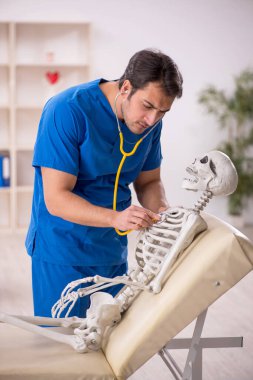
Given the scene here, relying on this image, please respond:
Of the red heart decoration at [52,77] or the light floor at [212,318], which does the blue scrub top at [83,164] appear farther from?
the red heart decoration at [52,77]

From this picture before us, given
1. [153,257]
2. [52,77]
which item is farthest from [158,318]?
[52,77]

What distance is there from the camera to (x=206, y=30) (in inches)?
227

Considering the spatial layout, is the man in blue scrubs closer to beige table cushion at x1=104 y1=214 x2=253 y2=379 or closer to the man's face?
the man's face

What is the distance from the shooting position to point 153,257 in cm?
165

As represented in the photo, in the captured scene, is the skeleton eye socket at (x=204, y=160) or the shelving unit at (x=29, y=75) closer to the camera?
the skeleton eye socket at (x=204, y=160)

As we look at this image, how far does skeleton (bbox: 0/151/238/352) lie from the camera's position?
61.4 inches

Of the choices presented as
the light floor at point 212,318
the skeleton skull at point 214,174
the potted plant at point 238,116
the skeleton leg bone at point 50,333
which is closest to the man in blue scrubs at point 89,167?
the skeleton skull at point 214,174

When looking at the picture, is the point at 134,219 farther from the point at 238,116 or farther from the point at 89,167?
the point at 238,116

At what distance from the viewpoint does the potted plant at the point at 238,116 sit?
564 cm

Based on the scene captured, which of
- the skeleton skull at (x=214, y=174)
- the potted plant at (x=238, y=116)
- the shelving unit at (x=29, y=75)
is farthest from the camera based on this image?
the potted plant at (x=238, y=116)

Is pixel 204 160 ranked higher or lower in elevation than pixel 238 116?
higher

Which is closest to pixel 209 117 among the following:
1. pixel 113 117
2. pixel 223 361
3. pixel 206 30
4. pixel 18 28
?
pixel 206 30

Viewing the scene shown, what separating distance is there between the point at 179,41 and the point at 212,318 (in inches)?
118

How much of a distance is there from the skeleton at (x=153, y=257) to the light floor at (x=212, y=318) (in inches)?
42.9
